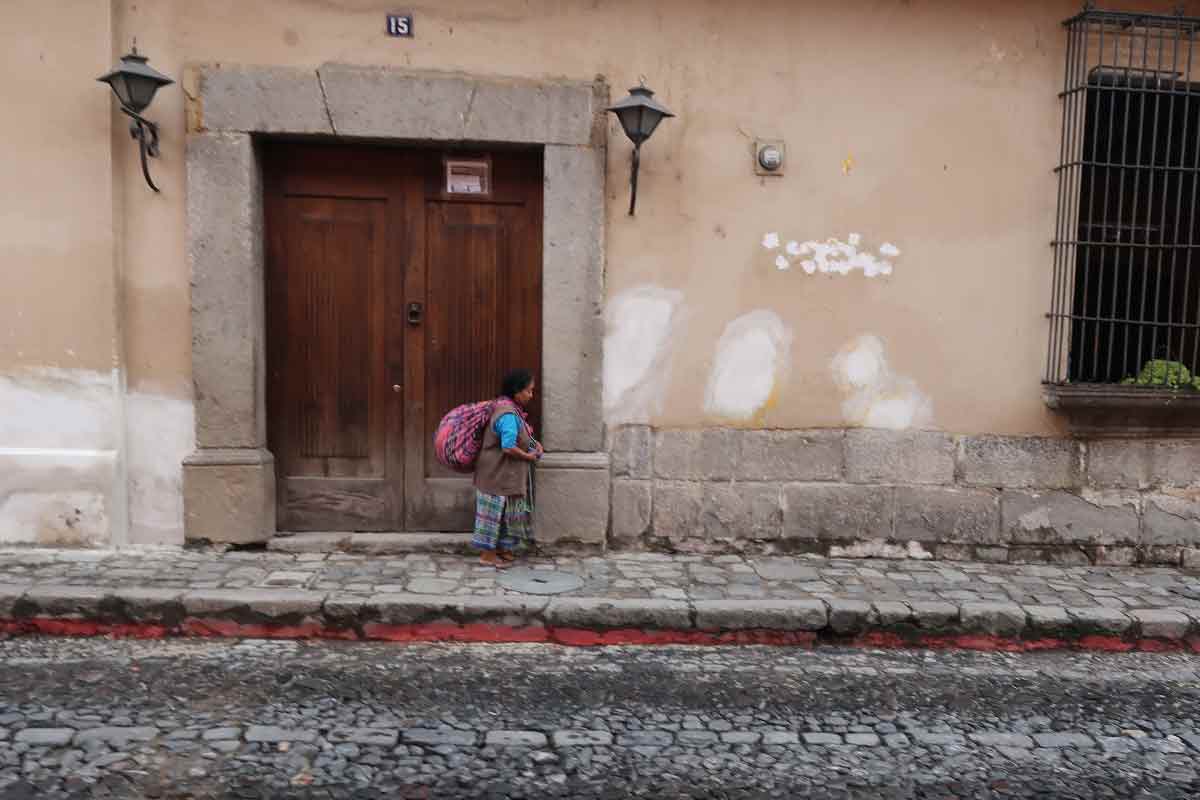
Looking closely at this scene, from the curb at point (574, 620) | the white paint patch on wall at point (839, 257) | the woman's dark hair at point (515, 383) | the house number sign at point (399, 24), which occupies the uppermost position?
the house number sign at point (399, 24)

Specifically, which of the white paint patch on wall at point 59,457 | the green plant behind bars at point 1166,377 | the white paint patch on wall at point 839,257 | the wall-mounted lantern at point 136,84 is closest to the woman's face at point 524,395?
the white paint patch on wall at point 839,257

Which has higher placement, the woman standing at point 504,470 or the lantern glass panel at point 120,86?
the lantern glass panel at point 120,86

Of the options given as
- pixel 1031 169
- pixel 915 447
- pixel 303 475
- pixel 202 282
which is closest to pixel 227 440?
pixel 303 475

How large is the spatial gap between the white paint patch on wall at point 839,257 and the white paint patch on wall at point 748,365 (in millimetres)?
400

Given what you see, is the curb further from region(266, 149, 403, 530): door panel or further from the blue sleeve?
region(266, 149, 403, 530): door panel

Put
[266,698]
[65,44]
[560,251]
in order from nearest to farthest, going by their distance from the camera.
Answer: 1. [266,698]
2. [65,44]
3. [560,251]

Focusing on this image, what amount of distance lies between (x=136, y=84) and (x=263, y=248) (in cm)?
119

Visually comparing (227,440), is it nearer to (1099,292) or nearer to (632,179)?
(632,179)

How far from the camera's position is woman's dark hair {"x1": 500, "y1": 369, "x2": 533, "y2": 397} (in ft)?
18.0

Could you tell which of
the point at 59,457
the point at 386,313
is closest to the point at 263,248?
the point at 386,313

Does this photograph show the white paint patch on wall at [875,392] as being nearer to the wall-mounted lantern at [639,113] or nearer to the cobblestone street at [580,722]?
the cobblestone street at [580,722]

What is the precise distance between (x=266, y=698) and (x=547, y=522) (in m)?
2.33

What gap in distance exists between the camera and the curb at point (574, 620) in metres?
Answer: 4.66

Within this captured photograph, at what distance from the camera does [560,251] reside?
5.79 metres
